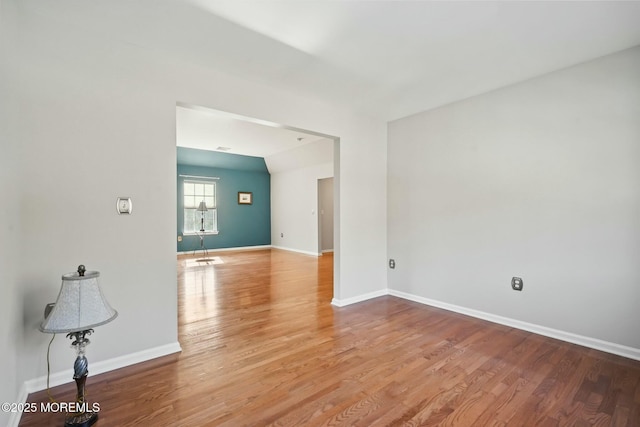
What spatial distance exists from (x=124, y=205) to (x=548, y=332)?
381cm

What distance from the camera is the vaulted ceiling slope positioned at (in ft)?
5.98

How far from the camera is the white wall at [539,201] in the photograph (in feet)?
7.64

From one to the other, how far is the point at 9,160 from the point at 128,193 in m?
0.68

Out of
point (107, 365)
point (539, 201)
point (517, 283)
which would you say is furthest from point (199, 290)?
point (539, 201)

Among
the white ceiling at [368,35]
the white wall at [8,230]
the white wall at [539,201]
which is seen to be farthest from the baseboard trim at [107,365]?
the white wall at [539,201]

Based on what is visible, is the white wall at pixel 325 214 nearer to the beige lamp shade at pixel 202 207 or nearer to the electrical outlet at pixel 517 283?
the beige lamp shade at pixel 202 207

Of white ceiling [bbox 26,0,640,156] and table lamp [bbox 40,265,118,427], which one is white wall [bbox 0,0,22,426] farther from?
white ceiling [bbox 26,0,640,156]

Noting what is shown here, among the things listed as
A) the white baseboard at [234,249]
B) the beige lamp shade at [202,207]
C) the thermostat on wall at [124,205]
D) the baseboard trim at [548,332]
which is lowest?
the baseboard trim at [548,332]

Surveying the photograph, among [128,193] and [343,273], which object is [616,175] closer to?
[343,273]

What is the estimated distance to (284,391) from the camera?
6.16 ft

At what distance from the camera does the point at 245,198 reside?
28.9 ft

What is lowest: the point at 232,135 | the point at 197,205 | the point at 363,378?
the point at 363,378

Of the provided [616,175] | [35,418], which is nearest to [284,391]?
[35,418]

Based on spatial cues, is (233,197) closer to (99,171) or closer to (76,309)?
(99,171)
